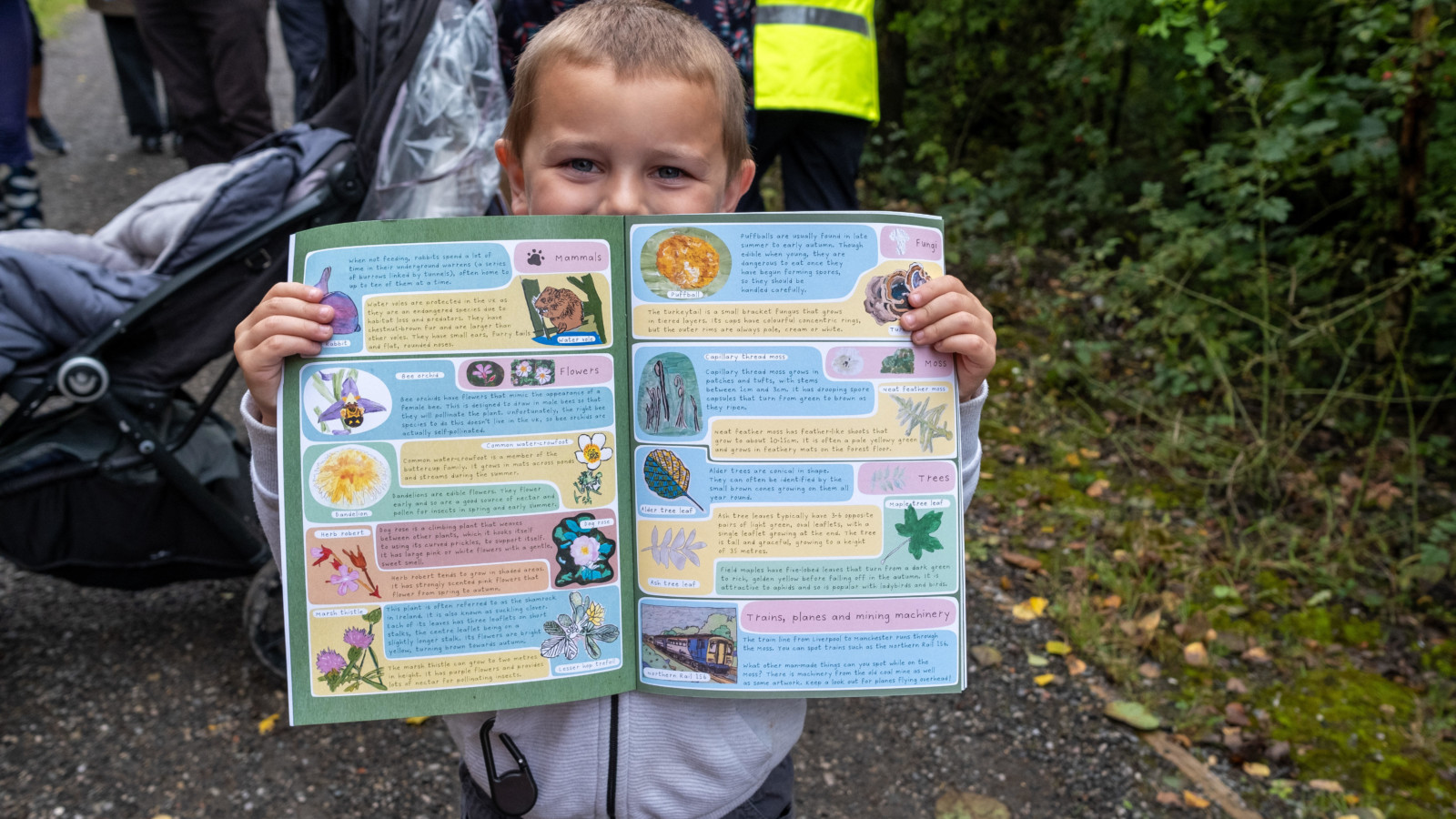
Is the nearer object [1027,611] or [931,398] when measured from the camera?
[931,398]

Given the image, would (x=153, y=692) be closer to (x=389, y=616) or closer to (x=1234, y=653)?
(x=389, y=616)

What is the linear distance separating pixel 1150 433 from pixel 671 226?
3.11 m

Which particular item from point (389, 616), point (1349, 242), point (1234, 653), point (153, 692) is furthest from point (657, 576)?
point (1349, 242)

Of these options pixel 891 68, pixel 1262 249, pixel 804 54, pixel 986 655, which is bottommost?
pixel 986 655

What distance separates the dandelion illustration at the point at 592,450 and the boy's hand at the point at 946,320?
0.38 m

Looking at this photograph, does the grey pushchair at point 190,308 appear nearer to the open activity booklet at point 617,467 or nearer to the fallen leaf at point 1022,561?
the open activity booklet at point 617,467

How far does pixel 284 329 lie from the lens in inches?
40.3

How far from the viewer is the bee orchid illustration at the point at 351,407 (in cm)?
105

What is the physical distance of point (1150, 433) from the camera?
144 inches

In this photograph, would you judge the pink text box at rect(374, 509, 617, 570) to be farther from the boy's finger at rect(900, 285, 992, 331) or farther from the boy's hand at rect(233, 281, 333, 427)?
the boy's finger at rect(900, 285, 992, 331)

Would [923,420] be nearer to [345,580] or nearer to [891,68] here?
[345,580]

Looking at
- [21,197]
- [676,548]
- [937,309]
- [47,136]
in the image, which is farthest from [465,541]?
[47,136]

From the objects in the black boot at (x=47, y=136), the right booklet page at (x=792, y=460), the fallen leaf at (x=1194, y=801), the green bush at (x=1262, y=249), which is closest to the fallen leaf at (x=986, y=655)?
the fallen leaf at (x=1194, y=801)

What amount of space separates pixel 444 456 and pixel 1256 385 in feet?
11.6
